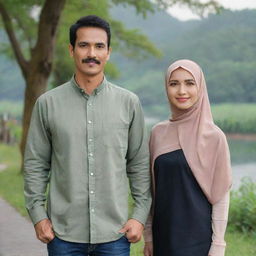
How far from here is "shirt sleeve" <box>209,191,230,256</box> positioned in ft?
8.96

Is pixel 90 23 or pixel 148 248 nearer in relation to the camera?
pixel 90 23

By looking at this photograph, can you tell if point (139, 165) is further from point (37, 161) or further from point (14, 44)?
point (14, 44)

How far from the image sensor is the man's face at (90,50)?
2.57 metres

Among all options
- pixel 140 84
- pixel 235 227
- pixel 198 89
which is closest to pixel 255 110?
pixel 140 84

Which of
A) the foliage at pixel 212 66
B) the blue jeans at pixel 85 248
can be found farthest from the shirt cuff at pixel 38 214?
the foliage at pixel 212 66

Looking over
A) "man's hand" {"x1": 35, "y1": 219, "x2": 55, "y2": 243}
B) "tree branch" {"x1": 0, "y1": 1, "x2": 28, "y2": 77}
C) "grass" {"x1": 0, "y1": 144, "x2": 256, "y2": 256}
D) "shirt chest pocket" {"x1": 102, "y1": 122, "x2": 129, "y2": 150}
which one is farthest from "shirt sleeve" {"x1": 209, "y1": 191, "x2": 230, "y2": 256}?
"tree branch" {"x1": 0, "y1": 1, "x2": 28, "y2": 77}

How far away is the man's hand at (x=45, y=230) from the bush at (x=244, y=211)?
14.9 feet

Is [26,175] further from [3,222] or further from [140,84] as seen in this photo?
[140,84]

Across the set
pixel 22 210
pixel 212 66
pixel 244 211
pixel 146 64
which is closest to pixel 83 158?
pixel 244 211

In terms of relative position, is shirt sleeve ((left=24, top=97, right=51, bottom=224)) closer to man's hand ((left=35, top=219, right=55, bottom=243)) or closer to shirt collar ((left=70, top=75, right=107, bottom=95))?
man's hand ((left=35, top=219, right=55, bottom=243))

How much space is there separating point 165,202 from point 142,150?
0.98ft

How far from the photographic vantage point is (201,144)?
2740 mm

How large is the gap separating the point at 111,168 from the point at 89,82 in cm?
41

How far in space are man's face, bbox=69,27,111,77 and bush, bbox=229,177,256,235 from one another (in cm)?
465
